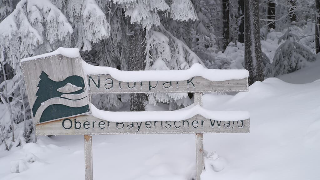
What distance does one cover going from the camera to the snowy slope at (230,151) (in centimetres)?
436

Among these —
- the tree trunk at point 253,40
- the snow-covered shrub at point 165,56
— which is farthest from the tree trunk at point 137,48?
the tree trunk at point 253,40

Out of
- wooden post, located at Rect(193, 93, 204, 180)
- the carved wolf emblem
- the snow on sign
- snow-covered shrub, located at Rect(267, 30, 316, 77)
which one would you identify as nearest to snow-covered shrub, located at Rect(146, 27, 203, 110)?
wooden post, located at Rect(193, 93, 204, 180)

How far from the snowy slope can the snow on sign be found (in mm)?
514

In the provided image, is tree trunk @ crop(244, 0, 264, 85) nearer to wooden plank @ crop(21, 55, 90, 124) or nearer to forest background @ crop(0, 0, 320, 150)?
forest background @ crop(0, 0, 320, 150)

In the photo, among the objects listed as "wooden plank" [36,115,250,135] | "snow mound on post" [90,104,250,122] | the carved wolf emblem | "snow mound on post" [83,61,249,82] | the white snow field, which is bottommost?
the white snow field

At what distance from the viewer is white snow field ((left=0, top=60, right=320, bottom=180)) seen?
172 inches

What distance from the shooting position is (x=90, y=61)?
924 centimetres

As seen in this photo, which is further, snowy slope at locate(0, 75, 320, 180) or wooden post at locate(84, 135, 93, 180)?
wooden post at locate(84, 135, 93, 180)

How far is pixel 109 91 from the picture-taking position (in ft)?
14.8

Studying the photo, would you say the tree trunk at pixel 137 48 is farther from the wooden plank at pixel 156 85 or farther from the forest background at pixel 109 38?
the wooden plank at pixel 156 85

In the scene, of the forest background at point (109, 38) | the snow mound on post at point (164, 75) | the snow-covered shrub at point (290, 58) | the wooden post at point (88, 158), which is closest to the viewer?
the snow mound on post at point (164, 75)

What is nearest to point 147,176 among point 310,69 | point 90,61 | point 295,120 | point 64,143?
point 295,120

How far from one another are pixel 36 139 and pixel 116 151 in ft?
8.59

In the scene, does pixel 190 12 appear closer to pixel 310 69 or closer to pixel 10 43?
pixel 10 43
